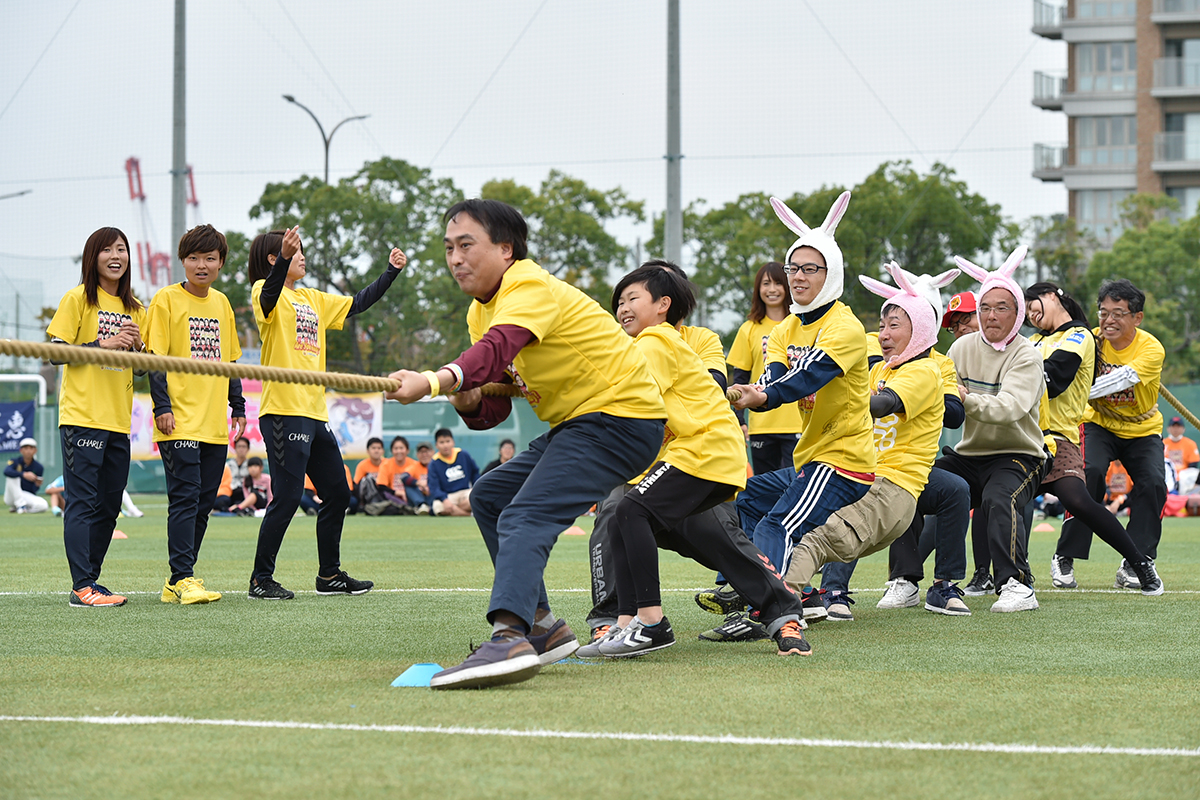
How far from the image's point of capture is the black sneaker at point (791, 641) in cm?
516

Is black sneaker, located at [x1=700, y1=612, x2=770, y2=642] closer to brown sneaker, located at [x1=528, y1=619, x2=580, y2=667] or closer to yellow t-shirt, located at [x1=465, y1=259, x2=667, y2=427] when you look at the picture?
brown sneaker, located at [x1=528, y1=619, x2=580, y2=667]

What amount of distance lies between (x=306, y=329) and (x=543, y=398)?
10.2 ft

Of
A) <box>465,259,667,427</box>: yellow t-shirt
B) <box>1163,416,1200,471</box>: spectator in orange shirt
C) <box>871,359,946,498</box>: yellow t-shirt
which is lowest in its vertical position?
<box>1163,416,1200,471</box>: spectator in orange shirt

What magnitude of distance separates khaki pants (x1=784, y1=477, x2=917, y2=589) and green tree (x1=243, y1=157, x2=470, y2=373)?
27.5 m

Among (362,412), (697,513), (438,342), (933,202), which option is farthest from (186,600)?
(933,202)

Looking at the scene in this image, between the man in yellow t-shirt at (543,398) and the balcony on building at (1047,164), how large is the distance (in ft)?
177

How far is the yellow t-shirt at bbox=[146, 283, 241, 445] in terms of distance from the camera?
7.20m

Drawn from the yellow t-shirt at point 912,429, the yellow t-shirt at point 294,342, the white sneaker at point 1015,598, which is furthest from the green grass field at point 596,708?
the yellow t-shirt at point 294,342

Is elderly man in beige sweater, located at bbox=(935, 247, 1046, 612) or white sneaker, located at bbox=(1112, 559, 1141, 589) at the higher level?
elderly man in beige sweater, located at bbox=(935, 247, 1046, 612)

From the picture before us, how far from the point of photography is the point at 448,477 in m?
19.6

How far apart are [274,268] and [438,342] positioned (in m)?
27.1

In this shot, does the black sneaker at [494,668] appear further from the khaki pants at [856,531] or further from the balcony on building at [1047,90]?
the balcony on building at [1047,90]

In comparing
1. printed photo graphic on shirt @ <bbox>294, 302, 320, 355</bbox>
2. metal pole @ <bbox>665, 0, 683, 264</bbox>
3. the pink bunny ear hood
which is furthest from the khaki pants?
metal pole @ <bbox>665, 0, 683, 264</bbox>

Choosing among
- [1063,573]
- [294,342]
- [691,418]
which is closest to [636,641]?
[691,418]
